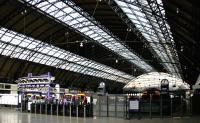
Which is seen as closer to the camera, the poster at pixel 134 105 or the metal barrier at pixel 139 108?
the metal barrier at pixel 139 108

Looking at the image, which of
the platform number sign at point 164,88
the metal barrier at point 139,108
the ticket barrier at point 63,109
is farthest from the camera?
the platform number sign at point 164,88

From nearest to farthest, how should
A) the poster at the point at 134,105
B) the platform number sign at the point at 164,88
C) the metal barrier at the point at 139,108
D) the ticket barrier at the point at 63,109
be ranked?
the metal barrier at the point at 139,108 → the poster at the point at 134,105 → the ticket barrier at the point at 63,109 → the platform number sign at the point at 164,88

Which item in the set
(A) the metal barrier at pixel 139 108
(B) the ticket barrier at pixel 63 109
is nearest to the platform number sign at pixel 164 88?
(A) the metal barrier at pixel 139 108

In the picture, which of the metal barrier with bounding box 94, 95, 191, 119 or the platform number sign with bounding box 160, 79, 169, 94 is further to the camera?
the platform number sign with bounding box 160, 79, 169, 94

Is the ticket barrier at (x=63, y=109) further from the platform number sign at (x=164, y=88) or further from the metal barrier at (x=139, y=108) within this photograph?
the platform number sign at (x=164, y=88)

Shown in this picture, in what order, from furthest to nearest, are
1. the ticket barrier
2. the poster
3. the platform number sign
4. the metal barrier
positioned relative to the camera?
1. the platform number sign
2. the ticket barrier
3. the poster
4. the metal barrier

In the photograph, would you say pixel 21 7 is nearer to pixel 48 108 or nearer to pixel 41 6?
pixel 41 6

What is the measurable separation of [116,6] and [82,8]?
7.11 m

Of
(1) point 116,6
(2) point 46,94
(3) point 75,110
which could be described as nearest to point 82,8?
(1) point 116,6

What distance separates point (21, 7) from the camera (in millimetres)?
47812

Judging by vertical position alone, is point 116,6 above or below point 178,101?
above

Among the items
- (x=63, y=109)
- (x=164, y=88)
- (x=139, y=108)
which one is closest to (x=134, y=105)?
(x=139, y=108)

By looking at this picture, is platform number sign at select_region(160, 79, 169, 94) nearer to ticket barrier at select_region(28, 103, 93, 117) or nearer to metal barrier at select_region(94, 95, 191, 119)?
metal barrier at select_region(94, 95, 191, 119)

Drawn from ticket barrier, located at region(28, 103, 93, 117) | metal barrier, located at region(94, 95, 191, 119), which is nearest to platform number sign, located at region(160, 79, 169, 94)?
metal barrier, located at region(94, 95, 191, 119)
